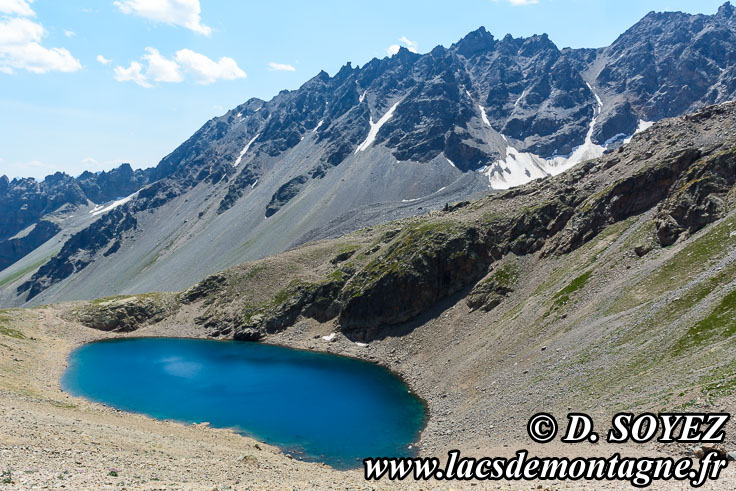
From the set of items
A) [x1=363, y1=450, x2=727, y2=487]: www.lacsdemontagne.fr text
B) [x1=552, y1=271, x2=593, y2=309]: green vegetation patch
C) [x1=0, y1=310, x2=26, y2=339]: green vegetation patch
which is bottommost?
[x1=363, y1=450, x2=727, y2=487]: www.lacsdemontagne.fr text

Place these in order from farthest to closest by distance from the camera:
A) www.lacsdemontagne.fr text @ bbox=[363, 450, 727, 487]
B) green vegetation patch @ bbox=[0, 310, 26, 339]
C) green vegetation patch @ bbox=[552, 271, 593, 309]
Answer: green vegetation patch @ bbox=[0, 310, 26, 339], green vegetation patch @ bbox=[552, 271, 593, 309], www.lacsdemontagne.fr text @ bbox=[363, 450, 727, 487]

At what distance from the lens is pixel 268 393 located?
74938 mm

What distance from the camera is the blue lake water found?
57.0m

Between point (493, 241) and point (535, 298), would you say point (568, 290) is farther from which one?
point (493, 241)

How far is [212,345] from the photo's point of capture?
358 feet

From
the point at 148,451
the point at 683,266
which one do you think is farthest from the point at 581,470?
the point at 683,266

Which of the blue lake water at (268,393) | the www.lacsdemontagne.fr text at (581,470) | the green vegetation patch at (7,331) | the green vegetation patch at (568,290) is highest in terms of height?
the green vegetation patch at (7,331)

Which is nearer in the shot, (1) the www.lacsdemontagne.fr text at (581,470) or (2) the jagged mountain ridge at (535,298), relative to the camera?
(1) the www.lacsdemontagne.fr text at (581,470)

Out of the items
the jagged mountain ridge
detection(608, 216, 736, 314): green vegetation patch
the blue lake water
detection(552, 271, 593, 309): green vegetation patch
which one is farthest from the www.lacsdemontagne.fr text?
detection(552, 271, 593, 309): green vegetation patch

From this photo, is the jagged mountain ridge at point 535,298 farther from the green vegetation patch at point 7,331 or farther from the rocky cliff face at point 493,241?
the green vegetation patch at point 7,331

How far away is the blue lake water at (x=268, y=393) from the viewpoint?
57.0m

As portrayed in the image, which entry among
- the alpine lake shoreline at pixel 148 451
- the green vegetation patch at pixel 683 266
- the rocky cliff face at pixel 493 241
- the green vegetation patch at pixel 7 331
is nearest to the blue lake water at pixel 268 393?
the alpine lake shoreline at pixel 148 451

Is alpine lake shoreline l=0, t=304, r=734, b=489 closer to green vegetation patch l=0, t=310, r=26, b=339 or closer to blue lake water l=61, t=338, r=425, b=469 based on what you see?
blue lake water l=61, t=338, r=425, b=469

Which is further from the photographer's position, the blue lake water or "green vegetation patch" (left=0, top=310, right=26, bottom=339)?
"green vegetation patch" (left=0, top=310, right=26, bottom=339)
